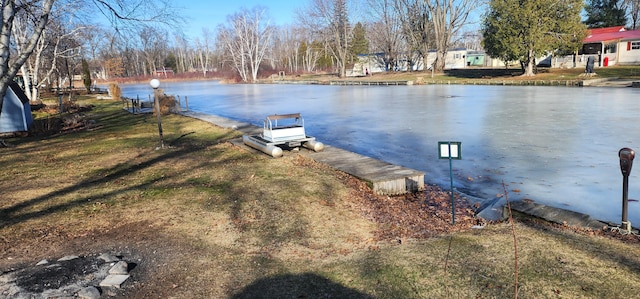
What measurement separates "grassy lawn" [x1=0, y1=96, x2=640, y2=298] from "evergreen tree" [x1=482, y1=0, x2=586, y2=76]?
3487cm

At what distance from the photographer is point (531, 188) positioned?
314 inches

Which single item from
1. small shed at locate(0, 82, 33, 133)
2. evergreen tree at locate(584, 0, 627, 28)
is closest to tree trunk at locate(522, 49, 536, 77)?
evergreen tree at locate(584, 0, 627, 28)

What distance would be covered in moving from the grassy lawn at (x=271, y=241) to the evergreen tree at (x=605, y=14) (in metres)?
59.3

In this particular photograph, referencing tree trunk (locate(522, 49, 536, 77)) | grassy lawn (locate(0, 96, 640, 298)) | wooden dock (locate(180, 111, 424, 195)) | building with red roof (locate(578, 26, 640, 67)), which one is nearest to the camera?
grassy lawn (locate(0, 96, 640, 298))

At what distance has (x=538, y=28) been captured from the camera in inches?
1483

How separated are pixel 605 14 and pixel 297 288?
63.8m

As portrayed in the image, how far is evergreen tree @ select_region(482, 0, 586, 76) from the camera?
122 feet

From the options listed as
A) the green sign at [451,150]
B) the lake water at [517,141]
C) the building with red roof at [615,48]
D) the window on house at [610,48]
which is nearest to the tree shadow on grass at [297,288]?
the green sign at [451,150]

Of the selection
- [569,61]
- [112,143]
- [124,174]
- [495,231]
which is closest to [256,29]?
[569,61]

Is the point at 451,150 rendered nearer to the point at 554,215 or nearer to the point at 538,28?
the point at 554,215

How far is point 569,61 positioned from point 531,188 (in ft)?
145

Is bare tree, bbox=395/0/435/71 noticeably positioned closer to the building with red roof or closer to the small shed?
the building with red roof

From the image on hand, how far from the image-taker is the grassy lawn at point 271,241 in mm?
4152

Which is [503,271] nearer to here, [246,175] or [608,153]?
[246,175]
